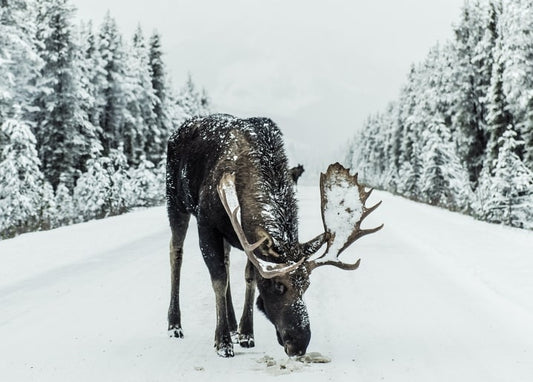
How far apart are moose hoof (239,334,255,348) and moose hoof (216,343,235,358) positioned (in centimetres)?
36

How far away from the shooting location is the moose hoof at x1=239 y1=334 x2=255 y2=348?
4980 millimetres

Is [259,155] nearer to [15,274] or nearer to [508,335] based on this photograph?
[508,335]

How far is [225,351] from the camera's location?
15.1 feet

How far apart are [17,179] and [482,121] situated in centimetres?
2972

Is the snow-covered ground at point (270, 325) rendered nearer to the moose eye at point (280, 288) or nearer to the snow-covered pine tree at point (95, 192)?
the moose eye at point (280, 288)

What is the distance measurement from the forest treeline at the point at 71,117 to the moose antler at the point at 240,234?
469 inches

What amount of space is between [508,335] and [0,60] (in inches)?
765

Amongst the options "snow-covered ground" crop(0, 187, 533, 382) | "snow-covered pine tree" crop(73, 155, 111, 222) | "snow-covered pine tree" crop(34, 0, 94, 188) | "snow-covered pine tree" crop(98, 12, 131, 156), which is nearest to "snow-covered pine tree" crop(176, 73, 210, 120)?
"snow-covered pine tree" crop(98, 12, 131, 156)

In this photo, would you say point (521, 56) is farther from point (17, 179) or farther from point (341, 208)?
point (17, 179)

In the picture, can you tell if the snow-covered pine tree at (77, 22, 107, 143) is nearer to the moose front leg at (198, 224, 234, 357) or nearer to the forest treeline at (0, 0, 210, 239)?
the forest treeline at (0, 0, 210, 239)

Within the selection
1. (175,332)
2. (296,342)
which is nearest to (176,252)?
(175,332)

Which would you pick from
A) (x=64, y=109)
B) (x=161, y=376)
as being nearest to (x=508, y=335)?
(x=161, y=376)

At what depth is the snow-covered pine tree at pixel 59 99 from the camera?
31625mm

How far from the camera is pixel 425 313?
19.4 ft
